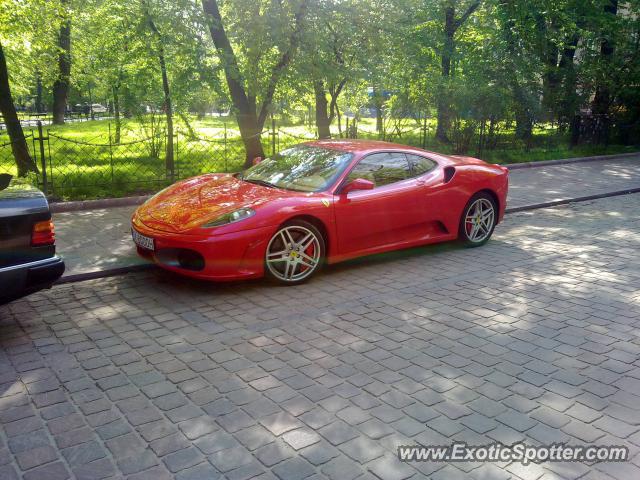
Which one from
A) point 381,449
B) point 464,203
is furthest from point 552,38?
point 381,449

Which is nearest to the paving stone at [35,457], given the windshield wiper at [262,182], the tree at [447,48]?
the windshield wiper at [262,182]

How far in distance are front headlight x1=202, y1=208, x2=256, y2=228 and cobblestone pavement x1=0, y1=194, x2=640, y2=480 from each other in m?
0.69

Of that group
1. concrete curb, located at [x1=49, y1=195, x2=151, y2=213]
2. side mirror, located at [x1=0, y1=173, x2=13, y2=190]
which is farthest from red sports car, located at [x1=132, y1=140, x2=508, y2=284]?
concrete curb, located at [x1=49, y1=195, x2=151, y2=213]

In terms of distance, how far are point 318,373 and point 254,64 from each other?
10.1 metres

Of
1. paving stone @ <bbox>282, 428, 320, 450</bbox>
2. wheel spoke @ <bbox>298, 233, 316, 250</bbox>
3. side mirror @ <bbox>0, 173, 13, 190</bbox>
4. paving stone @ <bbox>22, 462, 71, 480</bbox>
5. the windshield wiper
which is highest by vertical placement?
side mirror @ <bbox>0, 173, 13, 190</bbox>

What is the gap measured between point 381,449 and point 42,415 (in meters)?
2.03

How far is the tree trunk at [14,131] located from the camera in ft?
36.8

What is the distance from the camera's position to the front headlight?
19.3ft

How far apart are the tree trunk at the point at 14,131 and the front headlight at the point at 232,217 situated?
666 cm


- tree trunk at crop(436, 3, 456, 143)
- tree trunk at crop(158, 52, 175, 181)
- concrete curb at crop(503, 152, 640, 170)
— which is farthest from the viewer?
tree trunk at crop(436, 3, 456, 143)

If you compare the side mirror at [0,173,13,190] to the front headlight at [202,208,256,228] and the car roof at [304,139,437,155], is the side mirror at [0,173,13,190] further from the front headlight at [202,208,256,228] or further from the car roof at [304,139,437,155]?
the car roof at [304,139,437,155]

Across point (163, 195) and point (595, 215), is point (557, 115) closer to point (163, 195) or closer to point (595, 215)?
point (595, 215)

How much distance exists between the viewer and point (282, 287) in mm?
6273

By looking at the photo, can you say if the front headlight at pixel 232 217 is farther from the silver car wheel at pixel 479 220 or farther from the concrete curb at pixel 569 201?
the concrete curb at pixel 569 201
